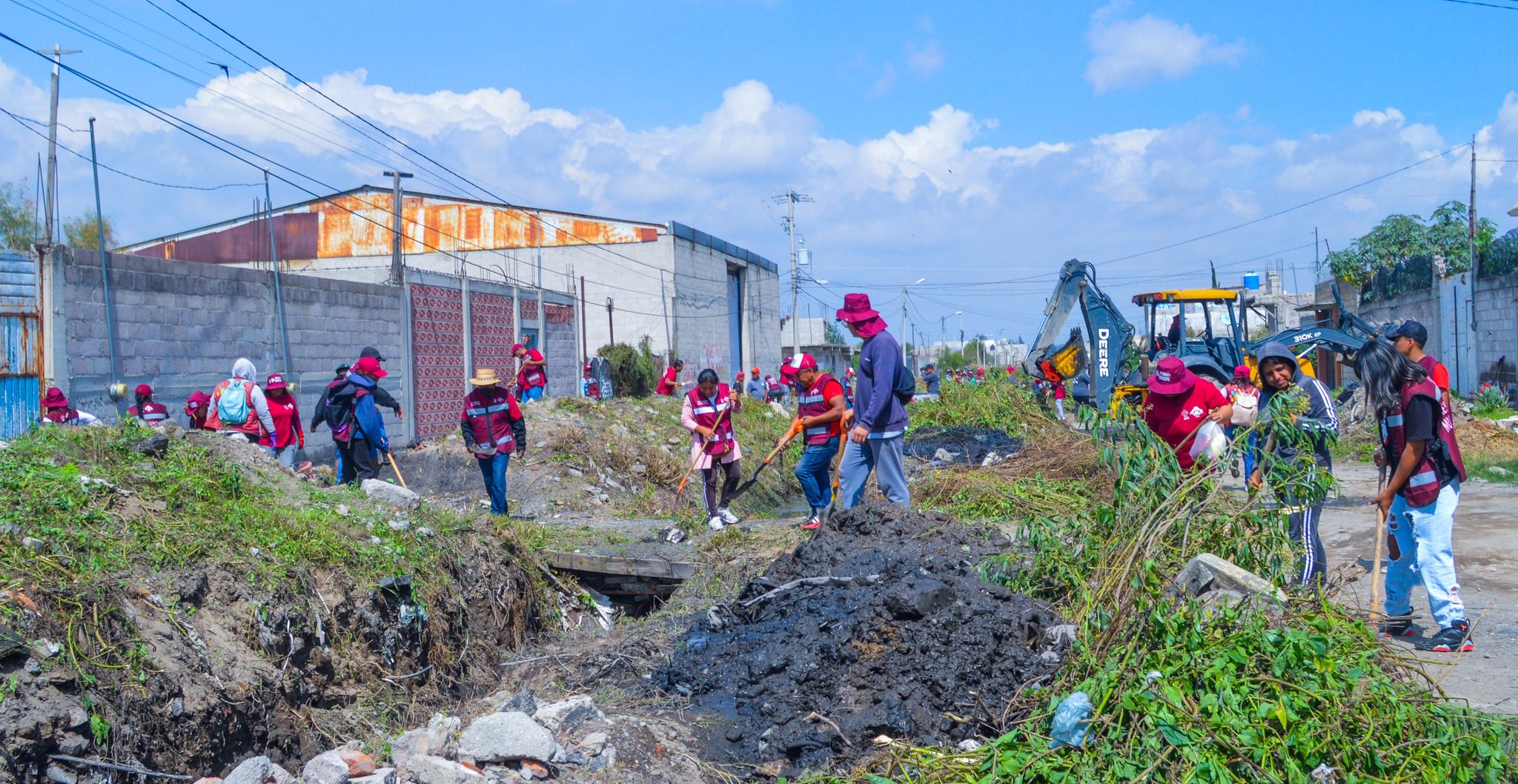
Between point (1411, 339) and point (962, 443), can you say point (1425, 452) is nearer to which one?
point (1411, 339)

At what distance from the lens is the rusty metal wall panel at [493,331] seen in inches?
705

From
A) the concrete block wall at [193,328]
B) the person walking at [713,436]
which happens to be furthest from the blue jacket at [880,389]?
the concrete block wall at [193,328]

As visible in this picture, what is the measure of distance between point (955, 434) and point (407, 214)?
19067 millimetres

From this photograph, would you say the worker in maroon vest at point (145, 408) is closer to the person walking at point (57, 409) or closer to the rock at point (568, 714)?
the person walking at point (57, 409)

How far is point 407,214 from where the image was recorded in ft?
94.5

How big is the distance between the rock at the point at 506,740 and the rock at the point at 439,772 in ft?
0.41

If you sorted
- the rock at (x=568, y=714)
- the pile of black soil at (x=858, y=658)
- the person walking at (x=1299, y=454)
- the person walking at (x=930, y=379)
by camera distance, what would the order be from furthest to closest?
1. the person walking at (x=930, y=379)
2. the person walking at (x=1299, y=454)
3. the rock at (x=568, y=714)
4. the pile of black soil at (x=858, y=658)

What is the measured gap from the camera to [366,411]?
30.3 ft

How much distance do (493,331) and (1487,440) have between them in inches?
603

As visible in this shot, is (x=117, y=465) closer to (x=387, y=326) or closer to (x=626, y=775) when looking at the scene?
(x=626, y=775)

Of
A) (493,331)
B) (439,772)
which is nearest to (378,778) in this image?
(439,772)

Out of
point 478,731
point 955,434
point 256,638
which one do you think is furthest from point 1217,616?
point 955,434

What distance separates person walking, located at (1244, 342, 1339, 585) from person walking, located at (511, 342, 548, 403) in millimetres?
12362

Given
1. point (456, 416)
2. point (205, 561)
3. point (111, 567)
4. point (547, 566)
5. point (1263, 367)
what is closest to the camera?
point (111, 567)
